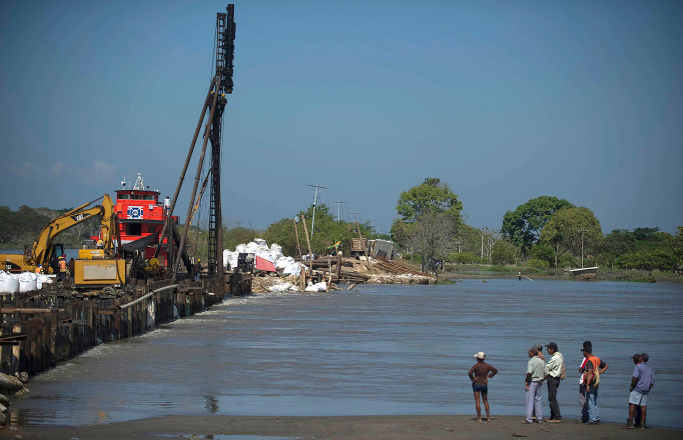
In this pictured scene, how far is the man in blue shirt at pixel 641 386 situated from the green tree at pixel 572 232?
367ft

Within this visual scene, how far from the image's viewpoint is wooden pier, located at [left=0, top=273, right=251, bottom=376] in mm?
17547

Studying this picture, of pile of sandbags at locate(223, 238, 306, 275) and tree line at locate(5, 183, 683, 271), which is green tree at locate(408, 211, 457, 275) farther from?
pile of sandbags at locate(223, 238, 306, 275)

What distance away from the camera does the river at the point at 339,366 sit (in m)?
16.3

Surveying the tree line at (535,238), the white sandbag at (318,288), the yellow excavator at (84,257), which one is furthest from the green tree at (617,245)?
the yellow excavator at (84,257)

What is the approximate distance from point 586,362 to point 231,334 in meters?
17.5

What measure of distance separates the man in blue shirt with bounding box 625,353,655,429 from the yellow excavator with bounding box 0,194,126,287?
22922 mm

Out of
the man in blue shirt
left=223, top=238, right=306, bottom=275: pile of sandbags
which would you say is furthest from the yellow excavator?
left=223, top=238, right=306, bottom=275: pile of sandbags

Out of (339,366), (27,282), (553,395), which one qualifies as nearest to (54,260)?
(27,282)

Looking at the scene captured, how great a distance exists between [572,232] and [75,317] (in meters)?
113

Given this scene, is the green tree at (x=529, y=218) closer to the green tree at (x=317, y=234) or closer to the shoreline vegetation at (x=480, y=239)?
A: the shoreline vegetation at (x=480, y=239)

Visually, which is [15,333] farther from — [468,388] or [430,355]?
[430,355]

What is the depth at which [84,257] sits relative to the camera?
36.2 meters

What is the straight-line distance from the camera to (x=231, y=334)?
1169 inches

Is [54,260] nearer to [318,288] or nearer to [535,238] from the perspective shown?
[318,288]
